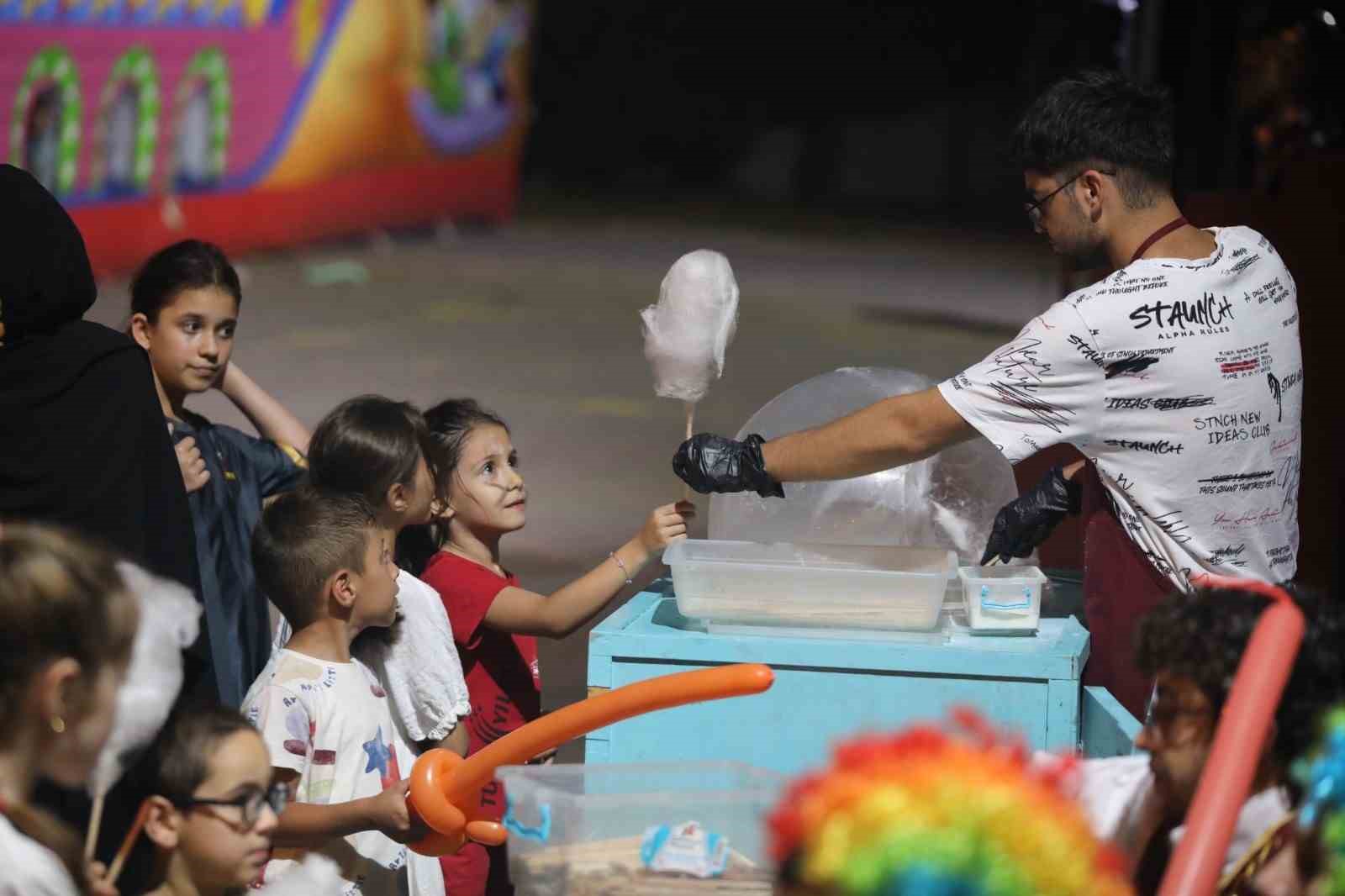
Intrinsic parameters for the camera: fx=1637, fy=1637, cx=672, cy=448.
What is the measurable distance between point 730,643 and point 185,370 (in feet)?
5.13

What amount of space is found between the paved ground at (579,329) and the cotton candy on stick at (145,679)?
10.4ft

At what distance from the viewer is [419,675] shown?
10.5ft

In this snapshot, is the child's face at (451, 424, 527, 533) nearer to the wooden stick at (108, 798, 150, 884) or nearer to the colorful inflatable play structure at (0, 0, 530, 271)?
the wooden stick at (108, 798, 150, 884)

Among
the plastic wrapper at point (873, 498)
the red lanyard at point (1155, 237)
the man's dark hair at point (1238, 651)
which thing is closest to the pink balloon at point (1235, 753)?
the man's dark hair at point (1238, 651)

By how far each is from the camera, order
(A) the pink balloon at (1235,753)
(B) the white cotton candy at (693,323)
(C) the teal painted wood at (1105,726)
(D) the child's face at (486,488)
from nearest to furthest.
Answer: (A) the pink balloon at (1235,753), (C) the teal painted wood at (1105,726), (B) the white cotton candy at (693,323), (D) the child's face at (486,488)

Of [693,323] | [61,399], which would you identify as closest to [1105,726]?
[693,323]

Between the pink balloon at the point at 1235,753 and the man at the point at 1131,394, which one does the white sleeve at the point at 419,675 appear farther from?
the pink balloon at the point at 1235,753

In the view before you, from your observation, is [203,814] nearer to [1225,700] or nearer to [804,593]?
[804,593]

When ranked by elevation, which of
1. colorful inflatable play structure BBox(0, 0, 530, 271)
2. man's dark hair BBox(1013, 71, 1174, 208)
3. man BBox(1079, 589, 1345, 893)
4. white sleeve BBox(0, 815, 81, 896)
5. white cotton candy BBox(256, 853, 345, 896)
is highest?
man's dark hair BBox(1013, 71, 1174, 208)

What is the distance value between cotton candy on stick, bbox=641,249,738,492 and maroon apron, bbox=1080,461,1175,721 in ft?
2.63

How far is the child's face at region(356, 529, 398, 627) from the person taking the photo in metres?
3.01

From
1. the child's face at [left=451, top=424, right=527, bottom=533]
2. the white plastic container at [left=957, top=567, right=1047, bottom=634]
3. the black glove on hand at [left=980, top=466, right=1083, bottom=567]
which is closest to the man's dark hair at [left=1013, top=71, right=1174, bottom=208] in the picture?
the black glove on hand at [left=980, top=466, right=1083, bottom=567]

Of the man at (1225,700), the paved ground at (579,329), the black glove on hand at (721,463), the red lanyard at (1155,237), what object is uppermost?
the red lanyard at (1155,237)

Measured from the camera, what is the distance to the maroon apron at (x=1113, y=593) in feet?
9.93
